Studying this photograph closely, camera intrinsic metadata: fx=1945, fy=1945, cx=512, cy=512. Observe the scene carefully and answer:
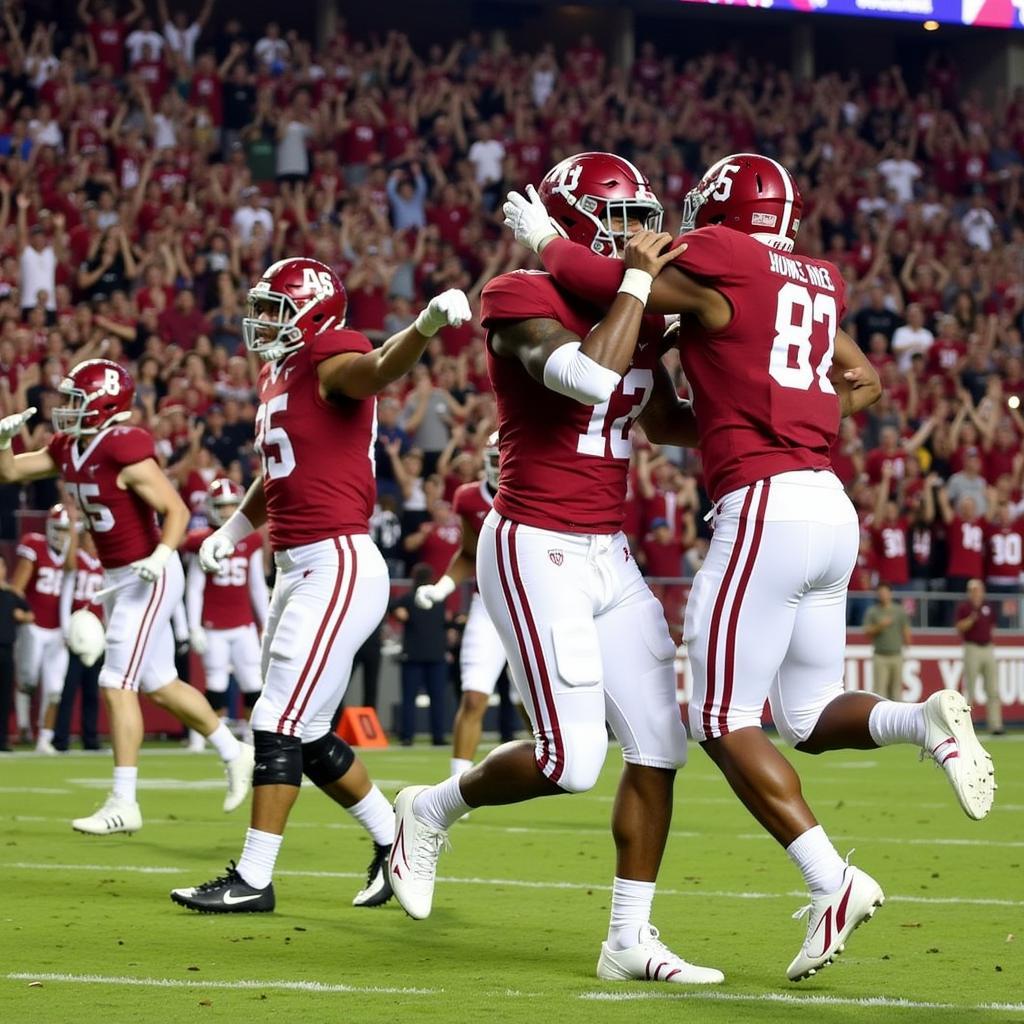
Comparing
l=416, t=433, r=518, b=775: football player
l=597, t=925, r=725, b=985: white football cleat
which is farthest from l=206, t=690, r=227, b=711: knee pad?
l=597, t=925, r=725, b=985: white football cleat

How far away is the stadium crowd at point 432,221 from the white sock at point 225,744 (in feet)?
21.4

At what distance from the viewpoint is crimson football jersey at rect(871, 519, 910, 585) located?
64.0 ft

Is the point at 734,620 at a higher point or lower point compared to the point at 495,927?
higher

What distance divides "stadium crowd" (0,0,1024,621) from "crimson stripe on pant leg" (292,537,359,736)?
9.19 m

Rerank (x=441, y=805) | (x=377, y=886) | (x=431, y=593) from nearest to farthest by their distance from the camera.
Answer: (x=441, y=805) → (x=377, y=886) → (x=431, y=593)

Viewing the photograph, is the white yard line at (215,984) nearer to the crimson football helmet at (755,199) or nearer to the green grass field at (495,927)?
the green grass field at (495,927)

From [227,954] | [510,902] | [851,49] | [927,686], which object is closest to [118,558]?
[510,902]

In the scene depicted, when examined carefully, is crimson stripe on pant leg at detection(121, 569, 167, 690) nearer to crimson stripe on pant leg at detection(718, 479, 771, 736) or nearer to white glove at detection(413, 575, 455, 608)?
white glove at detection(413, 575, 455, 608)

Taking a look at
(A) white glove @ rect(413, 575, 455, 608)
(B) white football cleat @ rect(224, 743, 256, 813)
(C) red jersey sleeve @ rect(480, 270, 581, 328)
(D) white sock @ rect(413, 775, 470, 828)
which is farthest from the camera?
(A) white glove @ rect(413, 575, 455, 608)

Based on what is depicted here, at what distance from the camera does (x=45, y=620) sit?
1584cm

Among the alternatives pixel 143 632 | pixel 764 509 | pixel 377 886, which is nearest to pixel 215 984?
pixel 377 886

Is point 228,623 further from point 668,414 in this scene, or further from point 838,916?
point 838,916

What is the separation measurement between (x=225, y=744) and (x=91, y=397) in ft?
6.00

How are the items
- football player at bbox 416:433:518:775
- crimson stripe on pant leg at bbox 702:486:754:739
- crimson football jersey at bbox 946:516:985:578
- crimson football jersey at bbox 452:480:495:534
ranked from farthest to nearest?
crimson football jersey at bbox 946:516:985:578, crimson football jersey at bbox 452:480:495:534, football player at bbox 416:433:518:775, crimson stripe on pant leg at bbox 702:486:754:739
